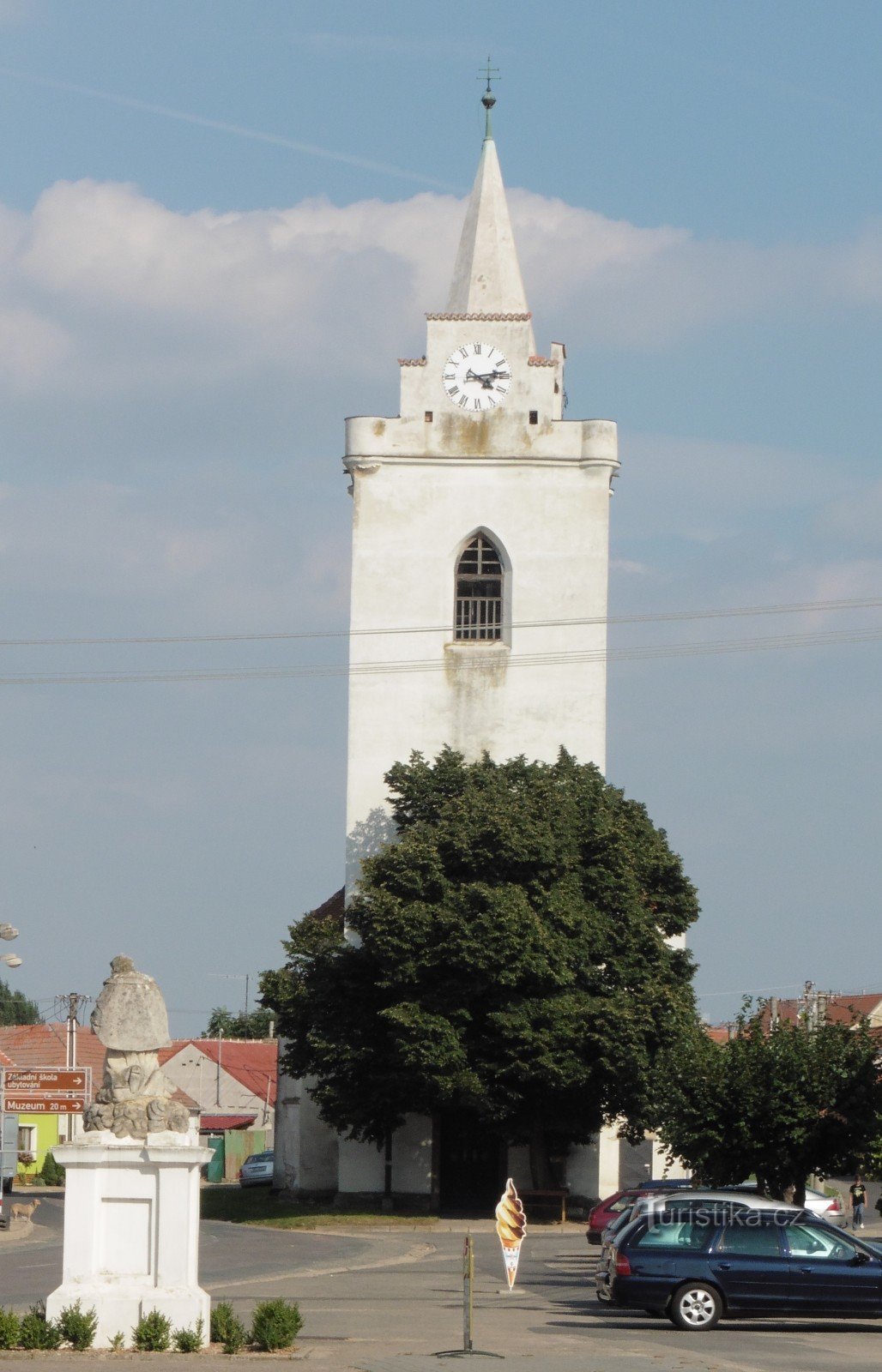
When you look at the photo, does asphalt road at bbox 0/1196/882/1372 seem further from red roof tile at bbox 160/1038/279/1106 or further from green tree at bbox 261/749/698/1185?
red roof tile at bbox 160/1038/279/1106

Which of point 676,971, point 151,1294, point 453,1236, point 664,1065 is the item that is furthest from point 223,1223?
point 151,1294

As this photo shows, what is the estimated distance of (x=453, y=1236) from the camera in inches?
1684

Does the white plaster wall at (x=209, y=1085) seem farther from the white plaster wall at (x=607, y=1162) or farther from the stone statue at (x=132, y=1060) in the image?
the stone statue at (x=132, y=1060)

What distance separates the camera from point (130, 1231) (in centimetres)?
1961

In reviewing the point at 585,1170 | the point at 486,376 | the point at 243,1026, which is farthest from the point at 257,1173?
the point at 243,1026

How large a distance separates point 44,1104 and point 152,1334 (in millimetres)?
39135

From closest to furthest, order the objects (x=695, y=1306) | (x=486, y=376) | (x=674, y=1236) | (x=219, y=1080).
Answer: (x=695, y=1306), (x=674, y=1236), (x=486, y=376), (x=219, y=1080)

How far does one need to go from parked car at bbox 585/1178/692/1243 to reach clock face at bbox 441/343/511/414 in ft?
74.6

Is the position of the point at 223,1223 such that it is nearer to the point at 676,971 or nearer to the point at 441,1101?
the point at 441,1101

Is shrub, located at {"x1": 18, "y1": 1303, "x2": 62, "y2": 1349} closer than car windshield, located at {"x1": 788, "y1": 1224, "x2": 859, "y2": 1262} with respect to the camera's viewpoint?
Yes

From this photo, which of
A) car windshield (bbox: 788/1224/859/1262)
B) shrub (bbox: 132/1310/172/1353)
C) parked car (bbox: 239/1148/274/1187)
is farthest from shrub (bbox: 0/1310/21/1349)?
parked car (bbox: 239/1148/274/1187)

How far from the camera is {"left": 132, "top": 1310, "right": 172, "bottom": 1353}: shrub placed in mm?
19000

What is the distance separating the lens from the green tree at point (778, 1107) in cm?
3050

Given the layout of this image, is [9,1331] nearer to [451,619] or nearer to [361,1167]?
[361,1167]
